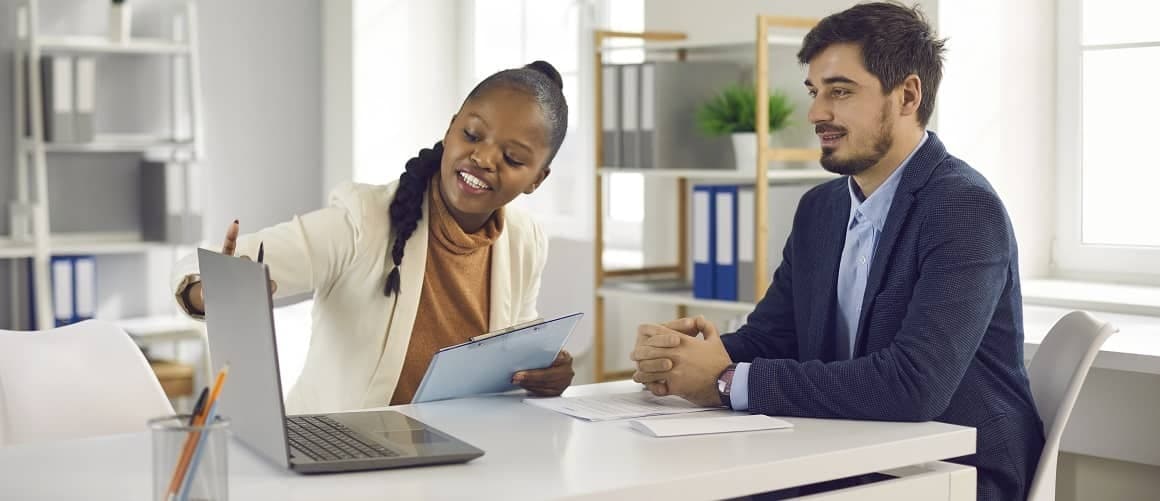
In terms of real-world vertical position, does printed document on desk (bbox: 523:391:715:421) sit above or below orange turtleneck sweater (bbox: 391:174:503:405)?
below

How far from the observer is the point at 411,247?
88.8 inches

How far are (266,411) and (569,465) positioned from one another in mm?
342

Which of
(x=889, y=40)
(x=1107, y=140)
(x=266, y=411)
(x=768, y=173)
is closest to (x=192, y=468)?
(x=266, y=411)

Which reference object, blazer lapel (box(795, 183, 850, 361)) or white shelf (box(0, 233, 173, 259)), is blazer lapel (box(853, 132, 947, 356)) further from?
white shelf (box(0, 233, 173, 259))

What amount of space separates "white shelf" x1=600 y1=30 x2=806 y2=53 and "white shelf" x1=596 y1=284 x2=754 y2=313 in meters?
0.67

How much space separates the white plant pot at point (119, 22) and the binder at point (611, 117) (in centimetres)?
188

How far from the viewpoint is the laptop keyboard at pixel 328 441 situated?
1.49 metres

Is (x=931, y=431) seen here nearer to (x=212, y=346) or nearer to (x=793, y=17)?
(x=212, y=346)

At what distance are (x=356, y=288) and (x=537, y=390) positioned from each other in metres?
0.45

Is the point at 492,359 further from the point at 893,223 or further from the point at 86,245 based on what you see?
the point at 86,245

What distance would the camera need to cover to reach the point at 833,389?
180 centimetres

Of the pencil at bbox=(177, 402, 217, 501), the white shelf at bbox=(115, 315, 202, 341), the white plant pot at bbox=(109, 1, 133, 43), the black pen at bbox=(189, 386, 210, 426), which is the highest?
the white plant pot at bbox=(109, 1, 133, 43)

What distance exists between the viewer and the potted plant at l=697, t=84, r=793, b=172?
11.3 feet

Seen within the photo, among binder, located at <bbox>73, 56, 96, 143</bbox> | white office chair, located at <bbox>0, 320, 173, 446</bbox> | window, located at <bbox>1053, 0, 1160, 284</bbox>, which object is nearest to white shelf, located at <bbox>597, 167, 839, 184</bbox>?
window, located at <bbox>1053, 0, 1160, 284</bbox>
